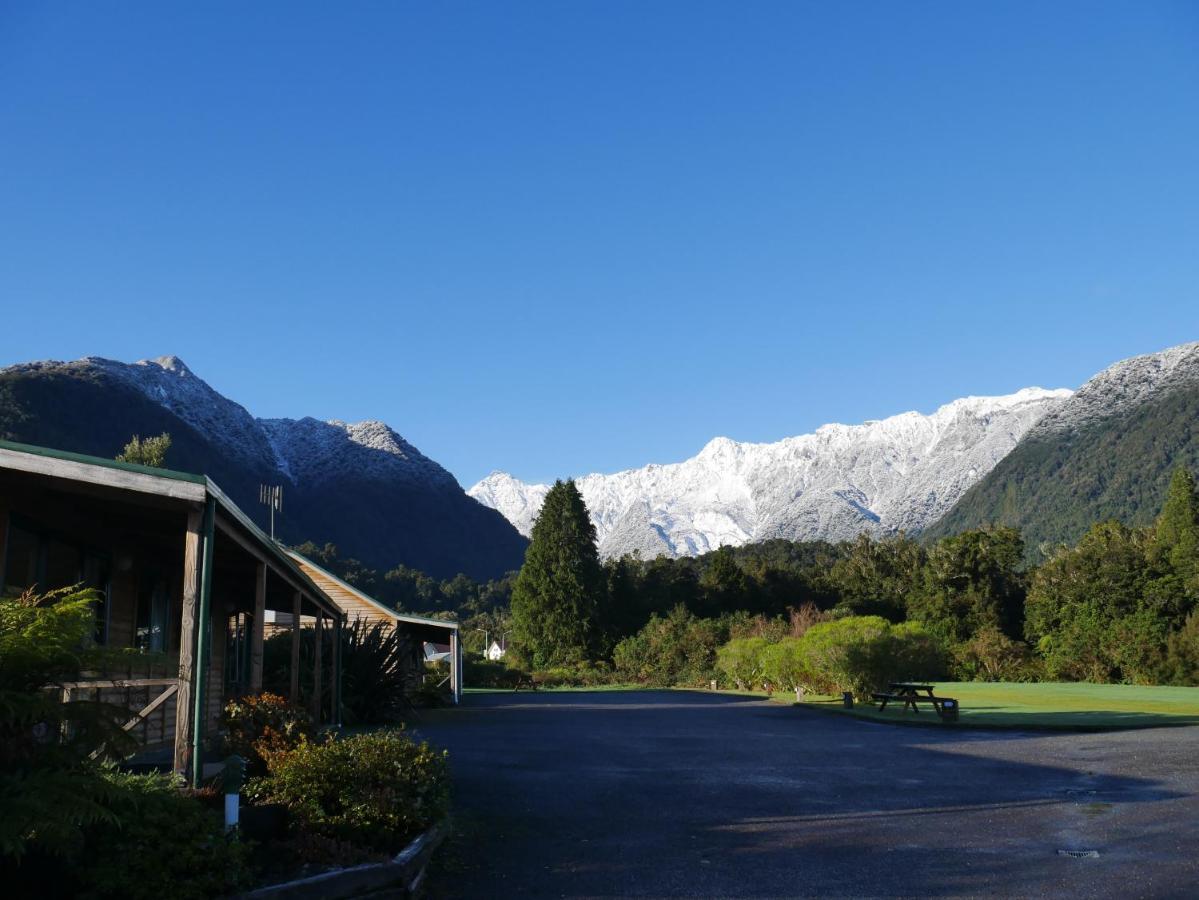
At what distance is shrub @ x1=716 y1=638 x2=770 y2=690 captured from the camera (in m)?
40.8

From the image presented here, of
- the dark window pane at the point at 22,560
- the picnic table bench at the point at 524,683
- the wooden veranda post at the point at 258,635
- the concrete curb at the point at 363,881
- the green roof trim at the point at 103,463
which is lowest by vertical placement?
the concrete curb at the point at 363,881

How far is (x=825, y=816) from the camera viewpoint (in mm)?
10156

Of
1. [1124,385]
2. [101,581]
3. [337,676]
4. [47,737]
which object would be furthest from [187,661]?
[1124,385]

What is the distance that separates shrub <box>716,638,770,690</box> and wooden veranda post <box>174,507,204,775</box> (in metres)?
32.5

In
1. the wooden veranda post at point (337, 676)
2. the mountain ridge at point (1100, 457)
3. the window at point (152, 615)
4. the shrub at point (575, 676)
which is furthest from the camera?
the mountain ridge at point (1100, 457)

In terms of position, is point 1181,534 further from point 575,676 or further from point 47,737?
point 47,737

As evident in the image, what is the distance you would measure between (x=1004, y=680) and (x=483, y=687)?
2462 cm

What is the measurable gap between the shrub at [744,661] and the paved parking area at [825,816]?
2174 cm

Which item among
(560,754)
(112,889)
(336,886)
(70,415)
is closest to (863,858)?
(336,886)

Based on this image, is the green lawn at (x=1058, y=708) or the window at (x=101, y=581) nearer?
the window at (x=101, y=581)

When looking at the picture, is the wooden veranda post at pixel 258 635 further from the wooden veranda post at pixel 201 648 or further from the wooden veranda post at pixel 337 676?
the wooden veranda post at pixel 337 676

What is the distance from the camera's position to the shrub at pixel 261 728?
33.5 feet

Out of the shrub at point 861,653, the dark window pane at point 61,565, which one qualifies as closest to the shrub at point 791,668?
the shrub at point 861,653

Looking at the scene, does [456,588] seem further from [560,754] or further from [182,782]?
[182,782]
